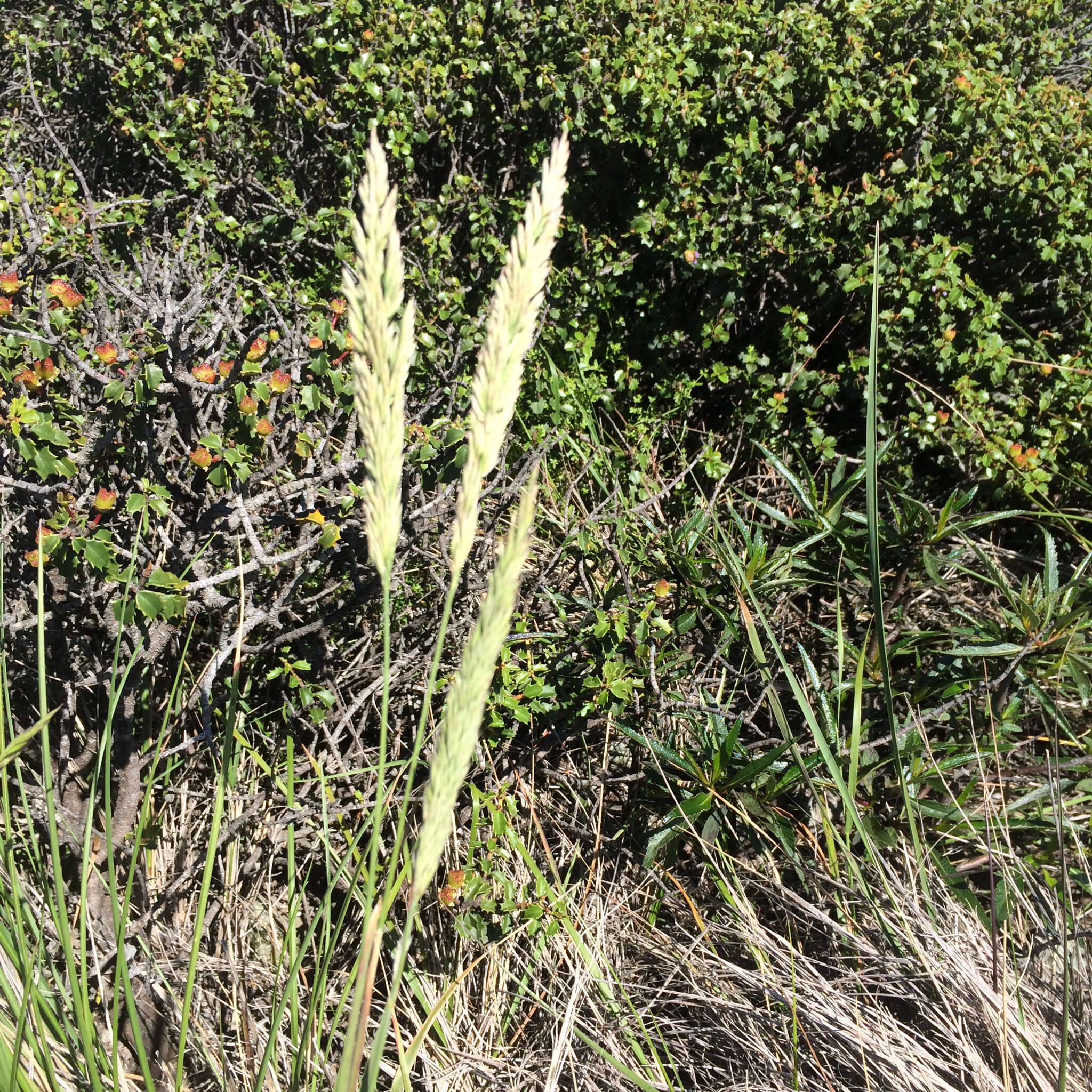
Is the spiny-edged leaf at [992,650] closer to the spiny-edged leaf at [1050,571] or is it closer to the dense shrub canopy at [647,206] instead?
the spiny-edged leaf at [1050,571]

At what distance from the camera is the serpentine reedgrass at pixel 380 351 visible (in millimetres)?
781

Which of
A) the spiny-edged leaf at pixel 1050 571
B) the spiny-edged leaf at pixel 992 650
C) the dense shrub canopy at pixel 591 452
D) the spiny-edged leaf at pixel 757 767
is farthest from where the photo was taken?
the spiny-edged leaf at pixel 1050 571

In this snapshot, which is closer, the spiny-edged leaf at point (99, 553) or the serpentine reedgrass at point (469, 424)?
the serpentine reedgrass at point (469, 424)

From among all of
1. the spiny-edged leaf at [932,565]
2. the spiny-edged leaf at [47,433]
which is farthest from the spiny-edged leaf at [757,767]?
the spiny-edged leaf at [47,433]

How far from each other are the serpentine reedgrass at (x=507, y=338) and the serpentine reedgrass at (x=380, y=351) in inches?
2.7

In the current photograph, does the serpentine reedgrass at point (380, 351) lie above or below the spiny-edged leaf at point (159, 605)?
above

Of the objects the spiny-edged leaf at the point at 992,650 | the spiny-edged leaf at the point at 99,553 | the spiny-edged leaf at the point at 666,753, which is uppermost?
the spiny-edged leaf at the point at 99,553

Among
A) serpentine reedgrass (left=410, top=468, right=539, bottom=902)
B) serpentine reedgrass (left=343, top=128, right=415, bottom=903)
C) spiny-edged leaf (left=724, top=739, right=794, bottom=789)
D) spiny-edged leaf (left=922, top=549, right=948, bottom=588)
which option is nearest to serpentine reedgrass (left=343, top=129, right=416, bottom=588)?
serpentine reedgrass (left=343, top=128, right=415, bottom=903)

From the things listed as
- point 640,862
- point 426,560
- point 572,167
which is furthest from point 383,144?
point 640,862

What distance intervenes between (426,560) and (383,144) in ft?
5.12

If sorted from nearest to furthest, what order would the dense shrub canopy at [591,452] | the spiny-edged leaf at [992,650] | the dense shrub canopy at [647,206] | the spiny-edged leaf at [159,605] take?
1. the spiny-edged leaf at [159,605]
2. the dense shrub canopy at [591,452]
3. the spiny-edged leaf at [992,650]
4. the dense shrub canopy at [647,206]

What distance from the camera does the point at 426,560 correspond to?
2.21 meters

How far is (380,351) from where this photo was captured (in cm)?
79

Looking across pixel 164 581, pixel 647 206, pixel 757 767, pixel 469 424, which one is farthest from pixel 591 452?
pixel 469 424
